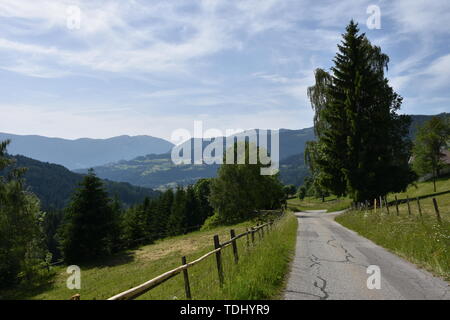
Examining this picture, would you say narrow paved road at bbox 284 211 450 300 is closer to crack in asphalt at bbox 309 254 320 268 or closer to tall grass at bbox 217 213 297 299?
crack in asphalt at bbox 309 254 320 268

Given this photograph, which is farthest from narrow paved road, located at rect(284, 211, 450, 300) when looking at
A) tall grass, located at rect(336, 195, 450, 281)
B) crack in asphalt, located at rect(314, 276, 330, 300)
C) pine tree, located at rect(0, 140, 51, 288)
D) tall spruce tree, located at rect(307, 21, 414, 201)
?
pine tree, located at rect(0, 140, 51, 288)

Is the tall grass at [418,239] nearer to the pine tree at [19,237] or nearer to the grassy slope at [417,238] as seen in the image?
the grassy slope at [417,238]

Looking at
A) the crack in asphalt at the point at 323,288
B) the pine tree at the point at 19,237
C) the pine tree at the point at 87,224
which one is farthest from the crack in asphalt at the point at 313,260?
the pine tree at the point at 87,224

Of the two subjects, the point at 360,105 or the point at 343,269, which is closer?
the point at 343,269

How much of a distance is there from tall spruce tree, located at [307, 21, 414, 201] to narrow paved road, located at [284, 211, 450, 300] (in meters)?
17.5

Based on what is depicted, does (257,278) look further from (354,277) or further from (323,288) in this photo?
(354,277)

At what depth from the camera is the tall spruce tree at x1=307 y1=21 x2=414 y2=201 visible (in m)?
32.1

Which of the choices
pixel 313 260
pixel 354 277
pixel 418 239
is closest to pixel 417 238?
pixel 418 239

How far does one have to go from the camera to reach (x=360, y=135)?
3238 cm

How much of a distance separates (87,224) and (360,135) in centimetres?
3368
